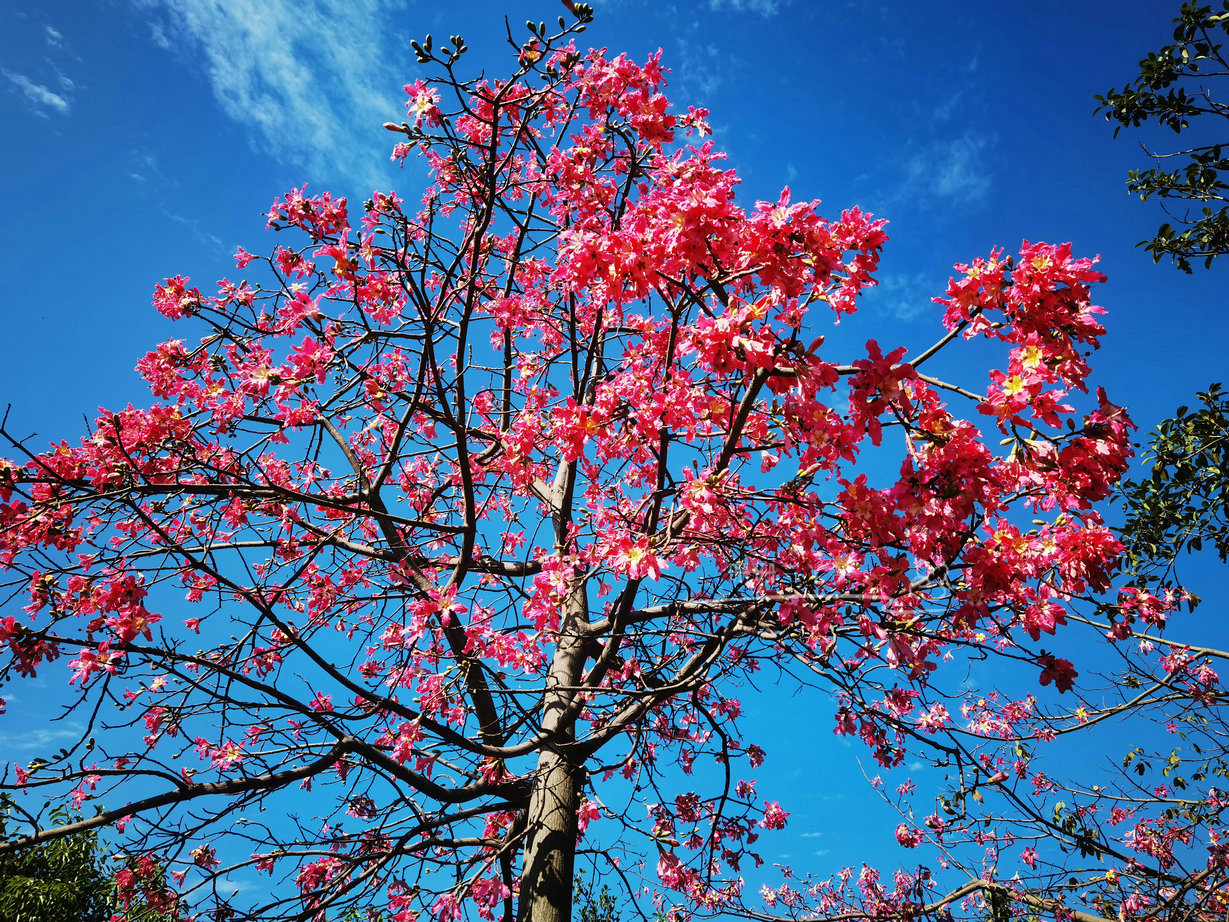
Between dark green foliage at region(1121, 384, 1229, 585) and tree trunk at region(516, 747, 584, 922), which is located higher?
dark green foliage at region(1121, 384, 1229, 585)

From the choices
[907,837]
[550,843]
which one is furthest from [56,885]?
[907,837]

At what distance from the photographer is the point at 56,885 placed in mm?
5668

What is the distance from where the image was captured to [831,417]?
2.41m

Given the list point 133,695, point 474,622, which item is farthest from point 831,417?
point 133,695

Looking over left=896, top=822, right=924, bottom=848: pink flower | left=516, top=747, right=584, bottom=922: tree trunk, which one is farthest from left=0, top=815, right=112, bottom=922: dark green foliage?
left=896, top=822, right=924, bottom=848: pink flower

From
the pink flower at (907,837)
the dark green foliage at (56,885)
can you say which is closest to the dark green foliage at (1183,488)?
the pink flower at (907,837)

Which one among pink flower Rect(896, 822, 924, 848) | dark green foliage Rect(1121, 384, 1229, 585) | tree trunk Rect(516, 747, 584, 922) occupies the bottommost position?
tree trunk Rect(516, 747, 584, 922)

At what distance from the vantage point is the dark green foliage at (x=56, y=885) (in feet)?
18.2

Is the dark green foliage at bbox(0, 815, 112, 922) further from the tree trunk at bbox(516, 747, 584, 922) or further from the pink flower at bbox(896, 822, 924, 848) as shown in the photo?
the pink flower at bbox(896, 822, 924, 848)

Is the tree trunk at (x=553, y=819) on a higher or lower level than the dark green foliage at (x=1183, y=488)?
lower

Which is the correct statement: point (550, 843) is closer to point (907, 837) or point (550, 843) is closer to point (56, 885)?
point (907, 837)

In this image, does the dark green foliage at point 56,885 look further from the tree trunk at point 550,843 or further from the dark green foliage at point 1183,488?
the dark green foliage at point 1183,488

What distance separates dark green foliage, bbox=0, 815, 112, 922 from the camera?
5.55 meters

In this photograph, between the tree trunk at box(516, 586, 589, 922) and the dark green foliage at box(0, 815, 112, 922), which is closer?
the tree trunk at box(516, 586, 589, 922)
